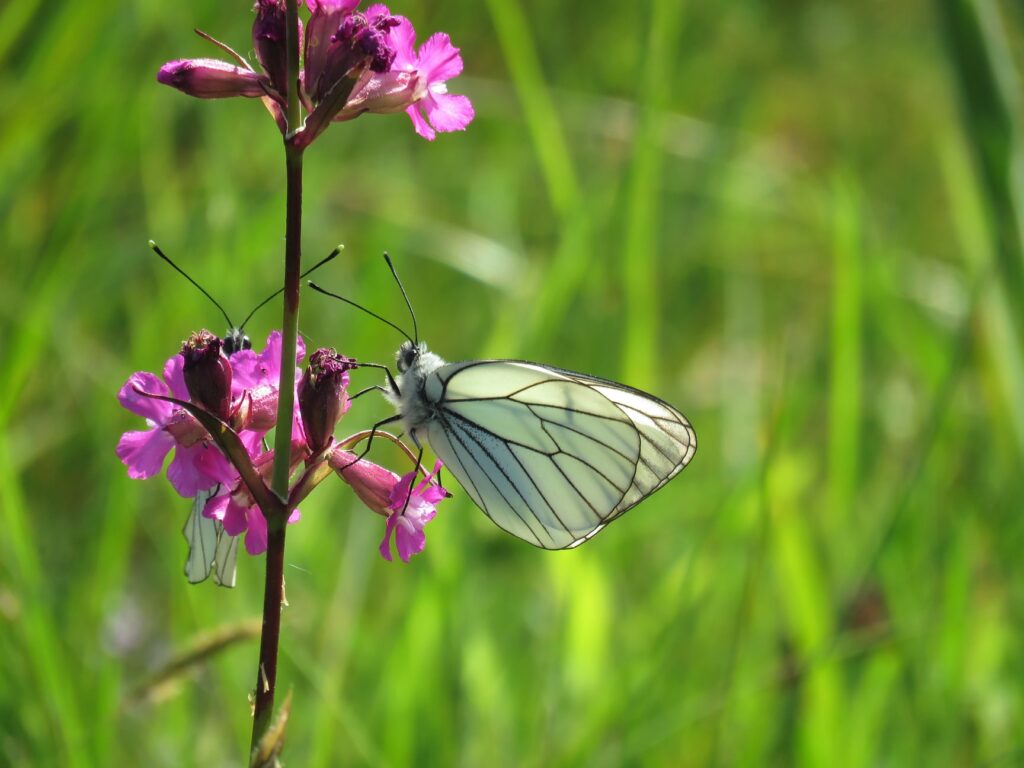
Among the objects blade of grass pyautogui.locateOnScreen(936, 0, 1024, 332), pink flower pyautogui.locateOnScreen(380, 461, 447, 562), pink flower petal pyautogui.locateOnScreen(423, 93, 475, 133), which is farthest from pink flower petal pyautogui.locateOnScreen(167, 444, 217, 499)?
blade of grass pyautogui.locateOnScreen(936, 0, 1024, 332)

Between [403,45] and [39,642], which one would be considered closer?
[403,45]

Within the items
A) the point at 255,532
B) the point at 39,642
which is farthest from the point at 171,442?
the point at 39,642

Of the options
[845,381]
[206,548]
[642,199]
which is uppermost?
[642,199]

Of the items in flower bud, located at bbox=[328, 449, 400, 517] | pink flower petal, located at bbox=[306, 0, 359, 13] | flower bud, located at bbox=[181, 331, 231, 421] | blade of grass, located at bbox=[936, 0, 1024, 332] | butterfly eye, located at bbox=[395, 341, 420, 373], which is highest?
blade of grass, located at bbox=[936, 0, 1024, 332]

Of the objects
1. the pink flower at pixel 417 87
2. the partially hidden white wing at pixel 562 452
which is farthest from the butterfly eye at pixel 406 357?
the pink flower at pixel 417 87

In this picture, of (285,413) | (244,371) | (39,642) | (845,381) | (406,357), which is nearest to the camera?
(285,413)

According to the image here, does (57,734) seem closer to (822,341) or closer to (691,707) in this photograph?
(691,707)

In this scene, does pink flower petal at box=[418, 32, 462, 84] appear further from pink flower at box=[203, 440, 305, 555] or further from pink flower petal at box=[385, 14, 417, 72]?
pink flower at box=[203, 440, 305, 555]

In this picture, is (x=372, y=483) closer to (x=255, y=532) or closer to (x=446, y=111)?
(x=255, y=532)
